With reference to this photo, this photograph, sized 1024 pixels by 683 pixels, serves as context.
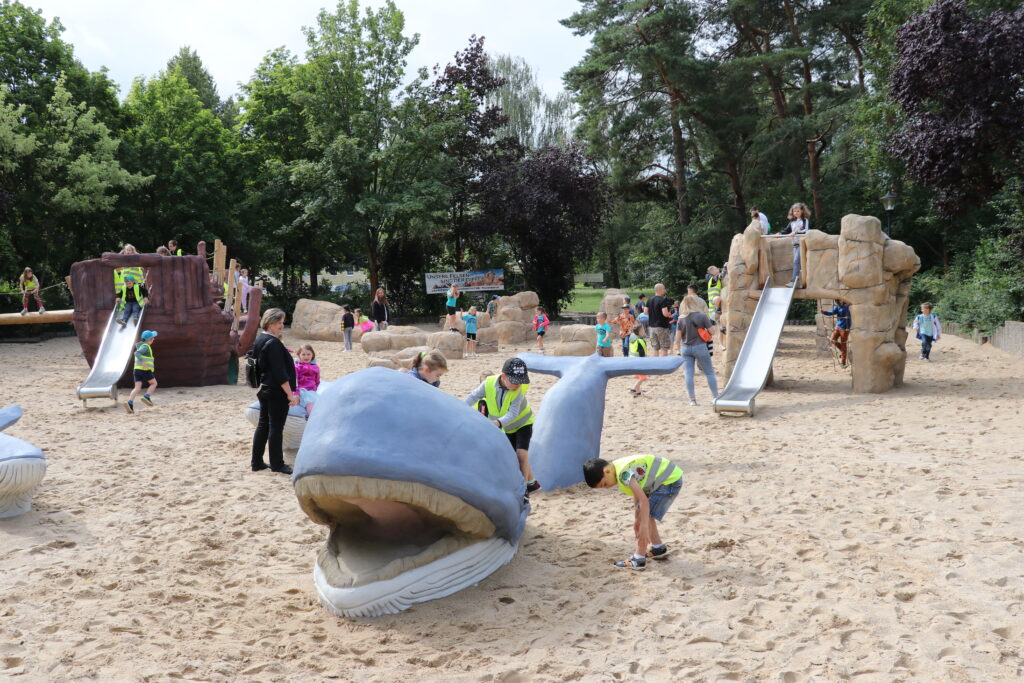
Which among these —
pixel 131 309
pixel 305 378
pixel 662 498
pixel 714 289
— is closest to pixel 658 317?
pixel 714 289

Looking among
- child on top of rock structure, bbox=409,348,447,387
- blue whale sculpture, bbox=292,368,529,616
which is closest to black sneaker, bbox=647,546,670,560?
blue whale sculpture, bbox=292,368,529,616

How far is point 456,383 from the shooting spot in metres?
14.8

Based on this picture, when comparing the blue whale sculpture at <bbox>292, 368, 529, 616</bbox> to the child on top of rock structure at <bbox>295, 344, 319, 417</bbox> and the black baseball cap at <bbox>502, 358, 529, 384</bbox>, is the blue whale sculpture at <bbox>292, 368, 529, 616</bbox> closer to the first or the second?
the black baseball cap at <bbox>502, 358, 529, 384</bbox>

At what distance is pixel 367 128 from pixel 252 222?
5799 mm

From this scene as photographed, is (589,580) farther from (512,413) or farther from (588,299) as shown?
(588,299)

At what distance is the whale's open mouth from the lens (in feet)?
13.9

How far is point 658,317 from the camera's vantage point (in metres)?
15.5

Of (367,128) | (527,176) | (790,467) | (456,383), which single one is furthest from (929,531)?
(367,128)

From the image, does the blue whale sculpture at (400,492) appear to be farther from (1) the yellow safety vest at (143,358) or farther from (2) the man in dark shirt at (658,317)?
A: (2) the man in dark shirt at (658,317)

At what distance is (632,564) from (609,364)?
2.89 metres

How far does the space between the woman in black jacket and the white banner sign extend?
21546 mm

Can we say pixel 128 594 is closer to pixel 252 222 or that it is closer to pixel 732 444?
pixel 732 444

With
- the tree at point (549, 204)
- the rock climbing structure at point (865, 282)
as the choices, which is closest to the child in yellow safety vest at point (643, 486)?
the rock climbing structure at point (865, 282)

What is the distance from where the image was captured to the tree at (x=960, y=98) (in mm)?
18531
